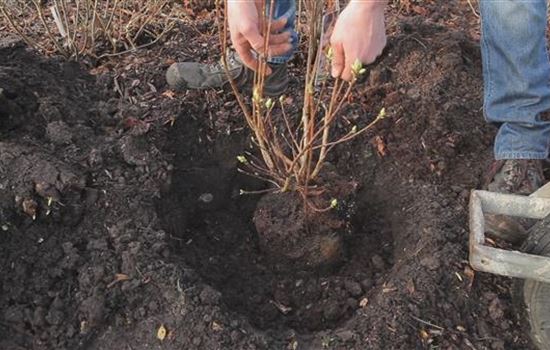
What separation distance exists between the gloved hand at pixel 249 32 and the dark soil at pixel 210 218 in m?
0.81

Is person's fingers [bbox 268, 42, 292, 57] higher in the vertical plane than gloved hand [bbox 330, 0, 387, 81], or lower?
lower

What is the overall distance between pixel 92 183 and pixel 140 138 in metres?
0.33

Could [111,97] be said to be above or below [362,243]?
above

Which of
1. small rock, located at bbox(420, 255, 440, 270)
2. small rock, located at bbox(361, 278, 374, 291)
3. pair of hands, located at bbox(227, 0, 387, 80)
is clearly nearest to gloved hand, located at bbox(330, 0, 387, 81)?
pair of hands, located at bbox(227, 0, 387, 80)

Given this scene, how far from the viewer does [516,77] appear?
2527 mm

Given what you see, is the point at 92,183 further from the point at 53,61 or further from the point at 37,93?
the point at 53,61

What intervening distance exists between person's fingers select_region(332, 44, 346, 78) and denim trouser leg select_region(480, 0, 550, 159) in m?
0.90

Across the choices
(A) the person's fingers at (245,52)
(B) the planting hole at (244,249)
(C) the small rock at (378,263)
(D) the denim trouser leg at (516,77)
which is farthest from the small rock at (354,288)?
(A) the person's fingers at (245,52)

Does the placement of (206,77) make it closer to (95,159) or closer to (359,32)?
(95,159)

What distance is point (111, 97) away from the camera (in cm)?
302

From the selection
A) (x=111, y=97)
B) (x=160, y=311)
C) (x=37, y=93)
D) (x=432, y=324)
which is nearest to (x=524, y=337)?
(x=432, y=324)

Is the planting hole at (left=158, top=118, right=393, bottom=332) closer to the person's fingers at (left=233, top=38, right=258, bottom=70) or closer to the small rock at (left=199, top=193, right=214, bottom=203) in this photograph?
the small rock at (left=199, top=193, right=214, bottom=203)

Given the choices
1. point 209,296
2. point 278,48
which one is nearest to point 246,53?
point 278,48

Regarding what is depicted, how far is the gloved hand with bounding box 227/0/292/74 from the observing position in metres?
1.89
